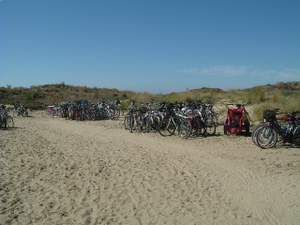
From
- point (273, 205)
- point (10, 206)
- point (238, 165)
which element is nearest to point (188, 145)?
point (238, 165)

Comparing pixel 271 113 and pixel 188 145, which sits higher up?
pixel 271 113

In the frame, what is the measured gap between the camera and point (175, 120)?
16.3 meters

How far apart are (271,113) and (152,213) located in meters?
6.58

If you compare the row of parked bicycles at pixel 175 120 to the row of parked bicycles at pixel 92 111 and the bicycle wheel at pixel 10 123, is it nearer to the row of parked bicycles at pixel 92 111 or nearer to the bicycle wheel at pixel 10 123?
the bicycle wheel at pixel 10 123

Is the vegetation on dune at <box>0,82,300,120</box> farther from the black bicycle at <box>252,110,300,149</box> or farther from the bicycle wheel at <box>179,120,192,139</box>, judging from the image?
the black bicycle at <box>252,110,300,149</box>

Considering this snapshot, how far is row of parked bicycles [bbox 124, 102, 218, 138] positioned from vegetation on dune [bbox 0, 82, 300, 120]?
318 cm

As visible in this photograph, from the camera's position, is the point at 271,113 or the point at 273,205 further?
the point at 271,113

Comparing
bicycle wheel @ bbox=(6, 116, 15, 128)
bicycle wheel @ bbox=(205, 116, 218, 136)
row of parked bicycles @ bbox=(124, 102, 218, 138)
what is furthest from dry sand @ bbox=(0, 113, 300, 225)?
bicycle wheel @ bbox=(6, 116, 15, 128)

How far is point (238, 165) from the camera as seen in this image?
10195 millimetres

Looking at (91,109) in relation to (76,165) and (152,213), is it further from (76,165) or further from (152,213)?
(152,213)

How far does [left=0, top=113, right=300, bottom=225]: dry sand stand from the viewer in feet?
21.5

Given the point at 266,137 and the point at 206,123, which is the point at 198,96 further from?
the point at 266,137

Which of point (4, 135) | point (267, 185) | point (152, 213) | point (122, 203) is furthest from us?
point (4, 135)

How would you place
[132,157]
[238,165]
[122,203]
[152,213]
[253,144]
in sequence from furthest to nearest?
[253,144] → [132,157] → [238,165] → [122,203] → [152,213]
